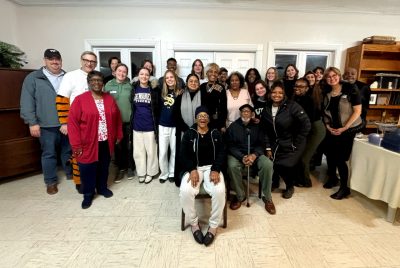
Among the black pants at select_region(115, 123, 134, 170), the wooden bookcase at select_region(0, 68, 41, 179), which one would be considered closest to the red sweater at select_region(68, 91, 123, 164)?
the black pants at select_region(115, 123, 134, 170)

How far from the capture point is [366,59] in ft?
13.9

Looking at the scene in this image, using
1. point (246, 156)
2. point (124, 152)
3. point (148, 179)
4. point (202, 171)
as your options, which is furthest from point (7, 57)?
point (246, 156)

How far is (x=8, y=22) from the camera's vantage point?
3.81 m

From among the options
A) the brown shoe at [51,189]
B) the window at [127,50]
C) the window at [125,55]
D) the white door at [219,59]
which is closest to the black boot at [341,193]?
the white door at [219,59]

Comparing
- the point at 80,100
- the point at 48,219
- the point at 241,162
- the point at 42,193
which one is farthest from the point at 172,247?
the point at 42,193

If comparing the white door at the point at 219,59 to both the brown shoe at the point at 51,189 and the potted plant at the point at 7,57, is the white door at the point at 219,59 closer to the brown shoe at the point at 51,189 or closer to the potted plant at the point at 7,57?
the potted plant at the point at 7,57

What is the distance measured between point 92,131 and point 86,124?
9cm

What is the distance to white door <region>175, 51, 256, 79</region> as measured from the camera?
13.9 ft

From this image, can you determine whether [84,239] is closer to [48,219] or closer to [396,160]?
[48,219]

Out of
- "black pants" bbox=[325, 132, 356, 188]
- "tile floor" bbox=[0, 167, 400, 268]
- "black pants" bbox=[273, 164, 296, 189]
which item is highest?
"black pants" bbox=[325, 132, 356, 188]

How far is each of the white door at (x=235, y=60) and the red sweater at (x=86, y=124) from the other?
246cm

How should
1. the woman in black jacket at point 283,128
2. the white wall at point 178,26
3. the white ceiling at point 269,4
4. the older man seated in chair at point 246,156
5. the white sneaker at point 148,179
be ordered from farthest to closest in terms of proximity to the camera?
the white wall at point 178,26 < the white ceiling at point 269,4 < the white sneaker at point 148,179 < the woman in black jacket at point 283,128 < the older man seated in chair at point 246,156

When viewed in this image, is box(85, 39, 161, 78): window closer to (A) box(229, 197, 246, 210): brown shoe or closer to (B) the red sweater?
(B) the red sweater

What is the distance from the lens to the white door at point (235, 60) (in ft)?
14.0
